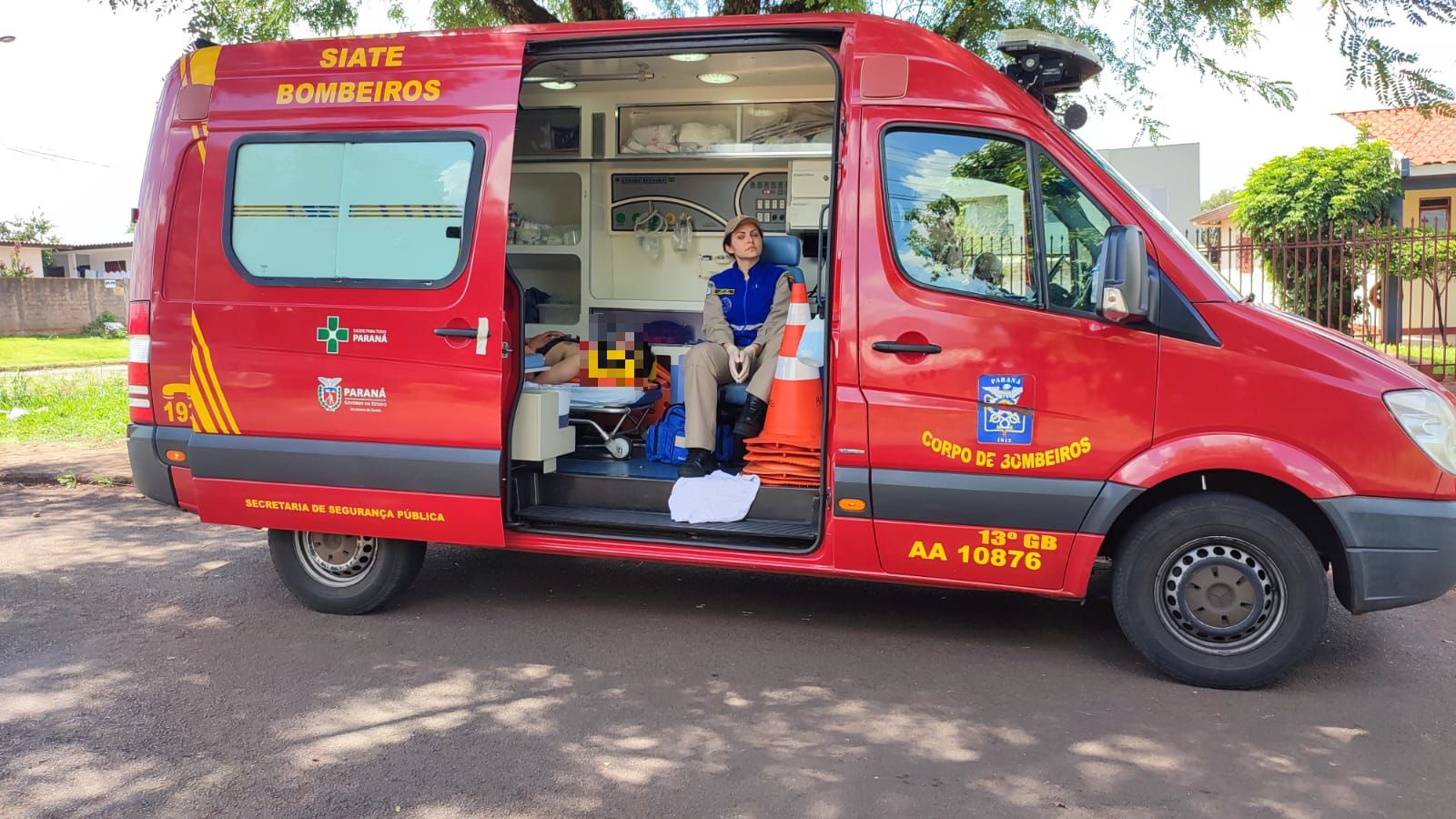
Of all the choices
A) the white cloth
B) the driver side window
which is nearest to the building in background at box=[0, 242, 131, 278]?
the white cloth

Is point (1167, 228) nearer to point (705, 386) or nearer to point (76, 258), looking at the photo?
point (705, 386)

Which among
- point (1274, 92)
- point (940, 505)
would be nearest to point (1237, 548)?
point (940, 505)

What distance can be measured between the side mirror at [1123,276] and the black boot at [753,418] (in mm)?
1861

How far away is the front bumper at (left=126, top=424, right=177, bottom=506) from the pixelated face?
2330mm

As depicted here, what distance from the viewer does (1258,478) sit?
448 centimetres

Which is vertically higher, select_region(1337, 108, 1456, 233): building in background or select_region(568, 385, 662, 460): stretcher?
select_region(1337, 108, 1456, 233): building in background

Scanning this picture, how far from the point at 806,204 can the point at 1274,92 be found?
3.94 metres

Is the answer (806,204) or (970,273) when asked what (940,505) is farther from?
(806,204)

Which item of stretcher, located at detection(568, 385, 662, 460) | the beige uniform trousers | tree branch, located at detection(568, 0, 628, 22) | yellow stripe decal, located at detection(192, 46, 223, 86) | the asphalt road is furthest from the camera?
tree branch, located at detection(568, 0, 628, 22)

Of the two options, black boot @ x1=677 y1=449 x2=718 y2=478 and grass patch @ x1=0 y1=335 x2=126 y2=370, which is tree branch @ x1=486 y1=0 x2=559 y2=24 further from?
grass patch @ x1=0 y1=335 x2=126 y2=370

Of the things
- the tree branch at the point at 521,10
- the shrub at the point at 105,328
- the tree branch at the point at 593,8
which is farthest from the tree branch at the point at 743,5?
the shrub at the point at 105,328

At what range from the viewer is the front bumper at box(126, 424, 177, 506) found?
544 centimetres

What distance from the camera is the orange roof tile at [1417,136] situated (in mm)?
19156

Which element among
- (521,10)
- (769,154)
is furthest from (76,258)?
(769,154)
